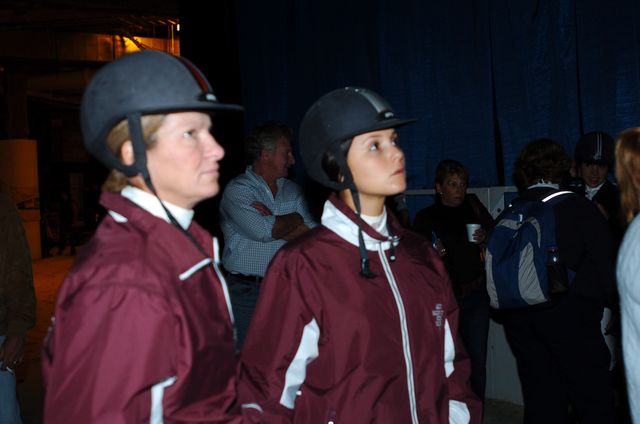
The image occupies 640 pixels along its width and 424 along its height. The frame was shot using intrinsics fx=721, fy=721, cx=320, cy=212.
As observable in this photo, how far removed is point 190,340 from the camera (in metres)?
1.40

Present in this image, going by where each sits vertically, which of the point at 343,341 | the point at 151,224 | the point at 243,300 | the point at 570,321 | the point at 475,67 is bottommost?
the point at 570,321

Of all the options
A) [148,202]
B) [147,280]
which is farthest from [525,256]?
[147,280]

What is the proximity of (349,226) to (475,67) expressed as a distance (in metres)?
2.94

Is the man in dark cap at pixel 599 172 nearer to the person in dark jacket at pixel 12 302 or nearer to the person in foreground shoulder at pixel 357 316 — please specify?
the person in foreground shoulder at pixel 357 316

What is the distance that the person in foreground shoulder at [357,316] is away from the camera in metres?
1.93

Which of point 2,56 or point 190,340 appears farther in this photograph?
point 2,56

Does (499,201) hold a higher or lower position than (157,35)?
lower

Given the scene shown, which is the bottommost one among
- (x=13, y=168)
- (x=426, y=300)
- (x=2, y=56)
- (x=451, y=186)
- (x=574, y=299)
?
(x=574, y=299)

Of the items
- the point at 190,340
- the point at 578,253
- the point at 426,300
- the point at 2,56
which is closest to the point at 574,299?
the point at 578,253

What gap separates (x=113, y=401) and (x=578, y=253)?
253cm

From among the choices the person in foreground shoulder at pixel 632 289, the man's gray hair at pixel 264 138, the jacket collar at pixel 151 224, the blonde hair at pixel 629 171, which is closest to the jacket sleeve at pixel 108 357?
the jacket collar at pixel 151 224

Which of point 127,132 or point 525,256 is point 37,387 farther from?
point 127,132

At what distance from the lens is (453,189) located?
445 cm

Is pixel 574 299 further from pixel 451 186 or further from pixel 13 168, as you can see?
pixel 13 168
